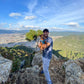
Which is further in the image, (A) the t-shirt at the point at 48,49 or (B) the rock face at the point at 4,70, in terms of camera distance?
(A) the t-shirt at the point at 48,49

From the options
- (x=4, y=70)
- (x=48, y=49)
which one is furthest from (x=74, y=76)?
(x=4, y=70)

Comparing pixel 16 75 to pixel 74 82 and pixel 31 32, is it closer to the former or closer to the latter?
pixel 74 82

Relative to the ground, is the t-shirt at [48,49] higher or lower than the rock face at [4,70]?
higher

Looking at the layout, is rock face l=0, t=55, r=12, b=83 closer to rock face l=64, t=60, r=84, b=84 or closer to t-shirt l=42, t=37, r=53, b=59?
t-shirt l=42, t=37, r=53, b=59

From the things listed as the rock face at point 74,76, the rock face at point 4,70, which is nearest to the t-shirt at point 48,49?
the rock face at point 74,76

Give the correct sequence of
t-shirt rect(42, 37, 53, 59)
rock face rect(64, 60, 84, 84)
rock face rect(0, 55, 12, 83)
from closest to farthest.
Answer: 1. rock face rect(0, 55, 12, 83)
2. t-shirt rect(42, 37, 53, 59)
3. rock face rect(64, 60, 84, 84)

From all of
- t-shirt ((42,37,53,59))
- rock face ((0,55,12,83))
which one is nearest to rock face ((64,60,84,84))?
t-shirt ((42,37,53,59))

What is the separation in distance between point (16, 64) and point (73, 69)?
6522 millimetres

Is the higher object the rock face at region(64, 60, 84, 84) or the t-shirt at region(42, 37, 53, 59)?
the t-shirt at region(42, 37, 53, 59)

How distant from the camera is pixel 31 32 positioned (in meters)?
49.1

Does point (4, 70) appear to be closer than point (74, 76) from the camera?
Yes

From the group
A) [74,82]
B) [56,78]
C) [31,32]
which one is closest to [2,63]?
[56,78]

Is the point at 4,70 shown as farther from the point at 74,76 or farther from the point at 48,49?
the point at 74,76

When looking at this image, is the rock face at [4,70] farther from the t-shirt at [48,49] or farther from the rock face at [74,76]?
the rock face at [74,76]
